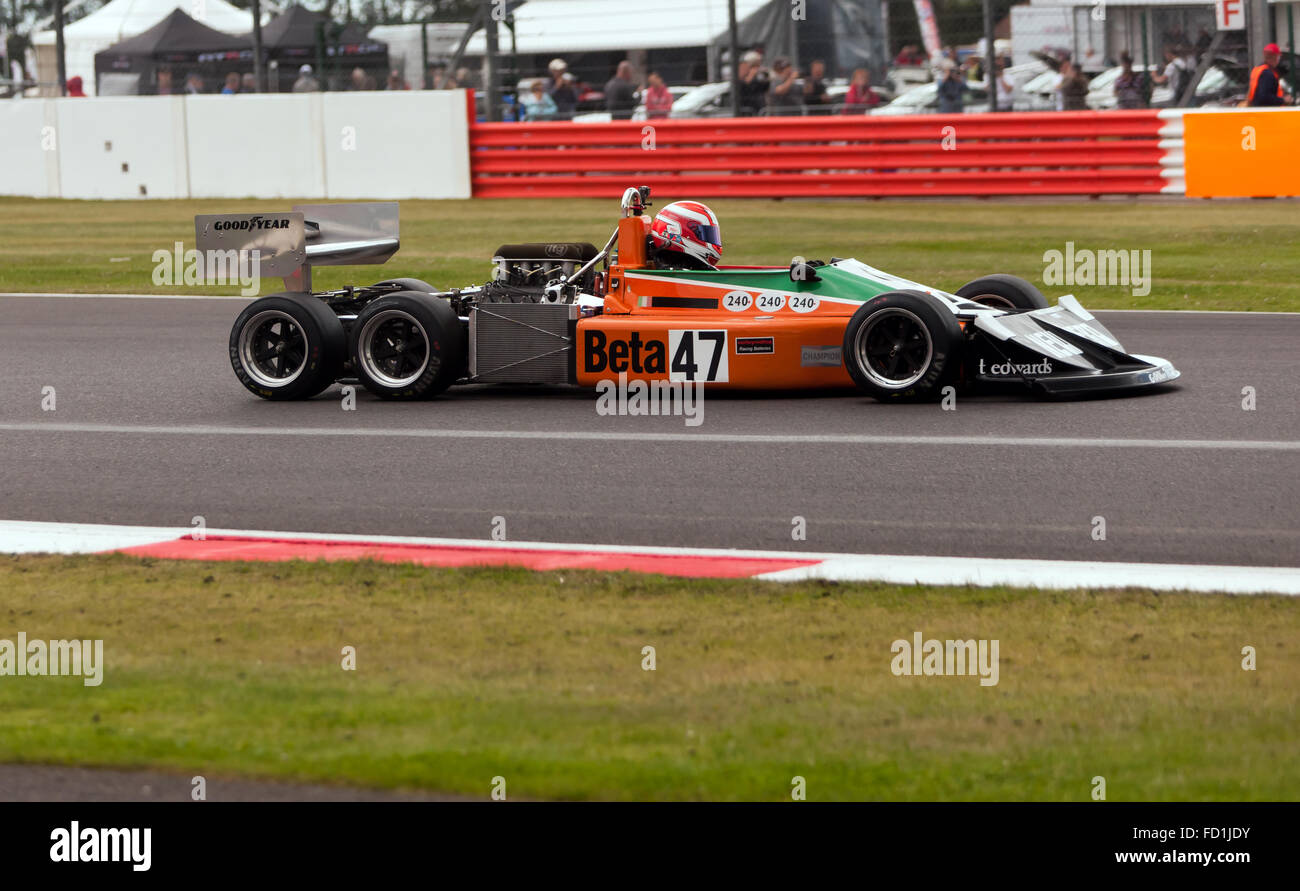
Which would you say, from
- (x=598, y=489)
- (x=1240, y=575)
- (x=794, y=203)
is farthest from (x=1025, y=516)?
(x=794, y=203)

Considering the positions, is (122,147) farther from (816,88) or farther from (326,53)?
(816,88)

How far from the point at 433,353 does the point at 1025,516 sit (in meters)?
4.20

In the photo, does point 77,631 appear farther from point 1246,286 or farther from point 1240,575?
point 1246,286

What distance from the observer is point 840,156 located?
2148 cm

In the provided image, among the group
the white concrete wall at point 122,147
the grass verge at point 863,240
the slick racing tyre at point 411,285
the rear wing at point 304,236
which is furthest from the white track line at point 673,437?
the white concrete wall at point 122,147

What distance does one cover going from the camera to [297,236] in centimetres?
1060

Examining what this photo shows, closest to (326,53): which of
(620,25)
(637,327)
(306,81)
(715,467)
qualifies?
(306,81)

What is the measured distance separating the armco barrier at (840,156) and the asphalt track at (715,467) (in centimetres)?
918

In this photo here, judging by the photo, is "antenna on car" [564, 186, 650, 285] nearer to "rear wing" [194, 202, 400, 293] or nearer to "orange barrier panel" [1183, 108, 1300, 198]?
"rear wing" [194, 202, 400, 293]

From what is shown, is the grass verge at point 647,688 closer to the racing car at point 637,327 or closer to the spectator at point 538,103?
the racing car at point 637,327

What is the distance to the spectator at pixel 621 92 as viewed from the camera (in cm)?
2302

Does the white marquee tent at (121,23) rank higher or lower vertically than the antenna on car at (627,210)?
higher

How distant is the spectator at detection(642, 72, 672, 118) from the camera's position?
74.8 ft

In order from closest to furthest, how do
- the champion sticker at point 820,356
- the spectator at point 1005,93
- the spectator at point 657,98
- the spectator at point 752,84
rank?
the champion sticker at point 820,356, the spectator at point 1005,93, the spectator at point 752,84, the spectator at point 657,98
